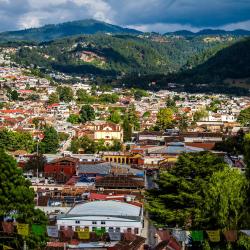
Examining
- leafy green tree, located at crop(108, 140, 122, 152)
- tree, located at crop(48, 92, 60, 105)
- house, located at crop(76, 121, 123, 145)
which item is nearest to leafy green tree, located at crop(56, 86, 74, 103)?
tree, located at crop(48, 92, 60, 105)

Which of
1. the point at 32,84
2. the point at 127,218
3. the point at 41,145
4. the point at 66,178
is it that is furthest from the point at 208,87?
the point at 127,218

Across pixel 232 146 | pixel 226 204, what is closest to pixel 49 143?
pixel 232 146

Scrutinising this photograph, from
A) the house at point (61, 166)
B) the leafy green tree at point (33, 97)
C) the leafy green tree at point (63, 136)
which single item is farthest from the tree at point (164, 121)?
the leafy green tree at point (33, 97)

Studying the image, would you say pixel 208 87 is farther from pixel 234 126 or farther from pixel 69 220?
pixel 69 220

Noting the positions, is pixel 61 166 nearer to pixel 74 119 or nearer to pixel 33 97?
pixel 74 119

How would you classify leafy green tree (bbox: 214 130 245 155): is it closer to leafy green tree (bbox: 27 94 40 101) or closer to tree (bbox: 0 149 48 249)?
tree (bbox: 0 149 48 249)

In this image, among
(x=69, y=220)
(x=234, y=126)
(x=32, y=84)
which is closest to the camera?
(x=69, y=220)

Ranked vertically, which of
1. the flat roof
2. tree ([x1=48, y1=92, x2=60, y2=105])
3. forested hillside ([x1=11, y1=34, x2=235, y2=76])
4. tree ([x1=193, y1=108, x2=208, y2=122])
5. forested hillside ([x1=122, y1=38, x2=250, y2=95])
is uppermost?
forested hillside ([x1=11, y1=34, x2=235, y2=76])
